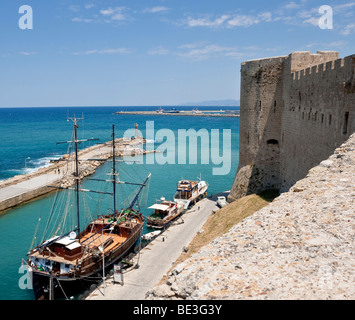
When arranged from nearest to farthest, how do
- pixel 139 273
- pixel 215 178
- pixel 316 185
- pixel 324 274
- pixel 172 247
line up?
pixel 324 274
pixel 316 185
pixel 139 273
pixel 172 247
pixel 215 178

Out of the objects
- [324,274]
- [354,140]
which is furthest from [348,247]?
[354,140]

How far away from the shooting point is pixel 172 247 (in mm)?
21578

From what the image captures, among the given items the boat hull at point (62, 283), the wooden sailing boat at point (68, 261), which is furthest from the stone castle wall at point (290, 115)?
the boat hull at point (62, 283)

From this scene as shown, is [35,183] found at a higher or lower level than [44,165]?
lower

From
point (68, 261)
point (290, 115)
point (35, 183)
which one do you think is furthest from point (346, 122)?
point (35, 183)

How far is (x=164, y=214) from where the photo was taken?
2981cm

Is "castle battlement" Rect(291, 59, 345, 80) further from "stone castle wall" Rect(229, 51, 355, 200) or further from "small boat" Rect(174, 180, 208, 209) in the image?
"small boat" Rect(174, 180, 208, 209)

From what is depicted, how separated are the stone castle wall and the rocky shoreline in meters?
7.41

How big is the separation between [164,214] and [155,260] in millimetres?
10250
